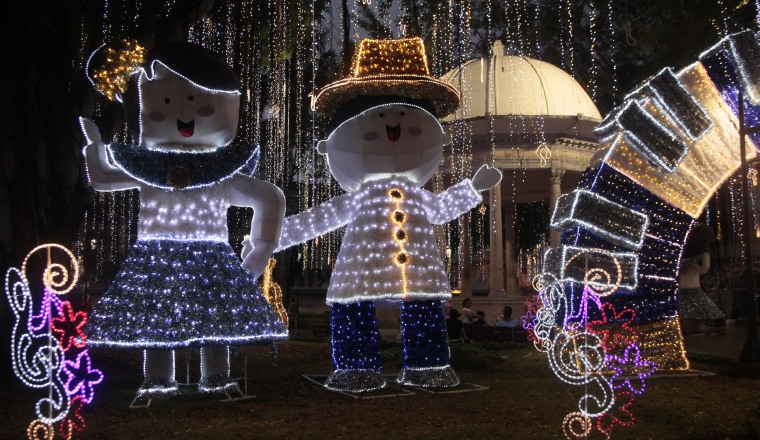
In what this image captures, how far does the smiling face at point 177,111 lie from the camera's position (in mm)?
6105

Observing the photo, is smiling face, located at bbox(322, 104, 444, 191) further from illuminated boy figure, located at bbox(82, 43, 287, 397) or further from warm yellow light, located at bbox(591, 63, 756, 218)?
warm yellow light, located at bbox(591, 63, 756, 218)

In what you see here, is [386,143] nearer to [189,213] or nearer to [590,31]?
[189,213]

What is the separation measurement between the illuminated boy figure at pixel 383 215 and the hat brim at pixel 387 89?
0.01 m

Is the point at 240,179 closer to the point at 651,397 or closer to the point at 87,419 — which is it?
the point at 87,419

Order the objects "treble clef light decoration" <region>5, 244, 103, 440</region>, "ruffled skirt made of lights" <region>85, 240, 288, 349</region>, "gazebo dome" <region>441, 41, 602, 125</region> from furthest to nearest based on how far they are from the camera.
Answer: "gazebo dome" <region>441, 41, 602, 125</region>
"ruffled skirt made of lights" <region>85, 240, 288, 349</region>
"treble clef light decoration" <region>5, 244, 103, 440</region>

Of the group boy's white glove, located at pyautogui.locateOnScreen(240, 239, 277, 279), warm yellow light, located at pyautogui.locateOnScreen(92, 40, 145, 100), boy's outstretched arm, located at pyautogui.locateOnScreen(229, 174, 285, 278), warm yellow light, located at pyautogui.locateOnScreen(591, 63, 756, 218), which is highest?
warm yellow light, located at pyautogui.locateOnScreen(92, 40, 145, 100)

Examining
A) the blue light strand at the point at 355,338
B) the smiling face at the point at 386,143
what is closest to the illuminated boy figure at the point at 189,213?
the blue light strand at the point at 355,338

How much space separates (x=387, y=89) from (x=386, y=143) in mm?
534

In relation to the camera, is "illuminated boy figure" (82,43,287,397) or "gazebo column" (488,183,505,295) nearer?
"illuminated boy figure" (82,43,287,397)

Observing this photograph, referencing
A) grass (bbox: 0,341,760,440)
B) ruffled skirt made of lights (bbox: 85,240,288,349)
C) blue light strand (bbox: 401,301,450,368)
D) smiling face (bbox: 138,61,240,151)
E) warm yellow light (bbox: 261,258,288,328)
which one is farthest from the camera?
warm yellow light (bbox: 261,258,288,328)

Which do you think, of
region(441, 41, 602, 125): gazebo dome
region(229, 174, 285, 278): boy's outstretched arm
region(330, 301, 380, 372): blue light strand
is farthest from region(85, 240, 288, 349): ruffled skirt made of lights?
region(441, 41, 602, 125): gazebo dome

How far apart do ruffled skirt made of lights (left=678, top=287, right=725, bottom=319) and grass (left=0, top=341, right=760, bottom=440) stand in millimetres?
6761

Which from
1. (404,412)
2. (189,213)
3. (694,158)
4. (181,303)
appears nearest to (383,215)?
(189,213)

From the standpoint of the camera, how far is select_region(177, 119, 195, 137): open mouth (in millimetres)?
6176
